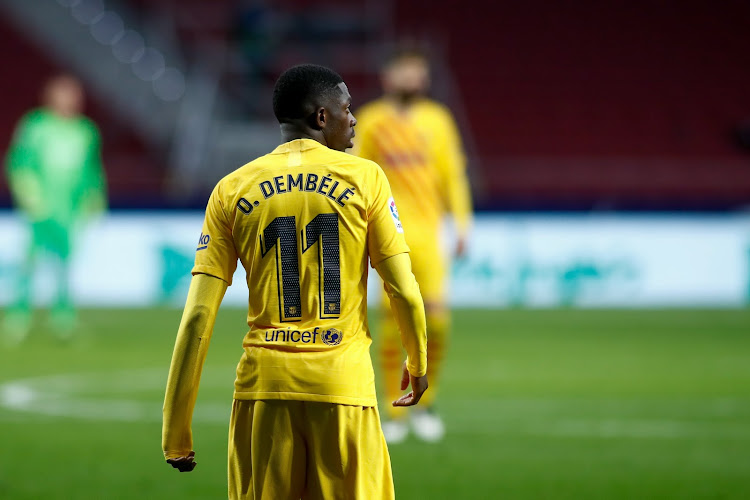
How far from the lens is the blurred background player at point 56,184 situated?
11633 millimetres

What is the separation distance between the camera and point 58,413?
728cm

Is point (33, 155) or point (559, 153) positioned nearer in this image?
point (33, 155)

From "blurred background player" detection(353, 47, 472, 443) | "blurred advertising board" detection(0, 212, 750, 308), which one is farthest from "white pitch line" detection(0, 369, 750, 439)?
"blurred advertising board" detection(0, 212, 750, 308)

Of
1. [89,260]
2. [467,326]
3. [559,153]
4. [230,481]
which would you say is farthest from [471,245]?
[230,481]

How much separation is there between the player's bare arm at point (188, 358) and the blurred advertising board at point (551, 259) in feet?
42.7

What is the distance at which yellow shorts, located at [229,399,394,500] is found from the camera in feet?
9.39

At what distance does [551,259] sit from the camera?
52.7 ft

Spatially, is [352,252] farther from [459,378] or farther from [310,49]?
[310,49]

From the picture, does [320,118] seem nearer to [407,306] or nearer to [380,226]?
[380,226]

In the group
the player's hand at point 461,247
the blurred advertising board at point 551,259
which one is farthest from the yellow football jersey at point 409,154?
the blurred advertising board at point 551,259

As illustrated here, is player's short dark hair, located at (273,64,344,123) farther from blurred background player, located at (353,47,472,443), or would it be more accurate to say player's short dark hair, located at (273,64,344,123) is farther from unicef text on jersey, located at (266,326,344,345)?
blurred background player, located at (353,47,472,443)

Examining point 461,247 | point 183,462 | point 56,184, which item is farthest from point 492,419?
point 56,184

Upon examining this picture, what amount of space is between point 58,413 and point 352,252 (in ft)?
16.1

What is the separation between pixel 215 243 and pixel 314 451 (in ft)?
1.84
